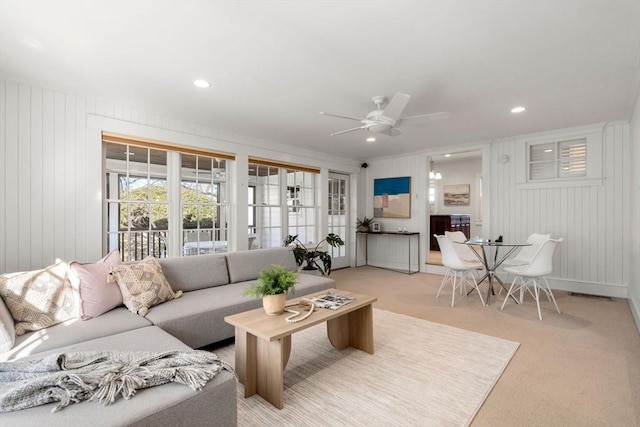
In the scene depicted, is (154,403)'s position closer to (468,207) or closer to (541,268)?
(541,268)

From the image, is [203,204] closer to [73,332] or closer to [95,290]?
[95,290]

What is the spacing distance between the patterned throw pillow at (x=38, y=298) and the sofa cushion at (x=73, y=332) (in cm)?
7

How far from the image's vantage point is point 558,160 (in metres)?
4.79

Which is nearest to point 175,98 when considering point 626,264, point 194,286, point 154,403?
point 194,286

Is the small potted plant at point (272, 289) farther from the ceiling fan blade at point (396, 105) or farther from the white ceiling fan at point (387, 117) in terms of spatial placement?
the ceiling fan blade at point (396, 105)

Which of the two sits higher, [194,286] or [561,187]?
[561,187]

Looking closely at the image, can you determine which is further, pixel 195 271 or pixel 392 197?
pixel 392 197

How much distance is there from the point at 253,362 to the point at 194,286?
1.43 metres

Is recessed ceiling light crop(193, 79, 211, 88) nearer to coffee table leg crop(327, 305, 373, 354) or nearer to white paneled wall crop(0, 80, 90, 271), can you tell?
white paneled wall crop(0, 80, 90, 271)

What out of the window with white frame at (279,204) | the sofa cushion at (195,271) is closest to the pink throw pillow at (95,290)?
the sofa cushion at (195,271)

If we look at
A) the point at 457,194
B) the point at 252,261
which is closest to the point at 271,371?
the point at 252,261

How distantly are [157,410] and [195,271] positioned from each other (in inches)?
82.9

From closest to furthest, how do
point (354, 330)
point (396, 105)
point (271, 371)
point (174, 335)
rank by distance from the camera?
1. point (271, 371)
2. point (174, 335)
3. point (354, 330)
4. point (396, 105)

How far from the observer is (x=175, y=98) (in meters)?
3.40
